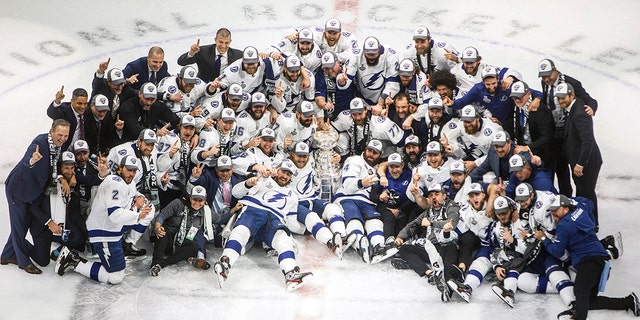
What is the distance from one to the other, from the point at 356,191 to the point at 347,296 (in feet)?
4.90

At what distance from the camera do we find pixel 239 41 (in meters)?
16.3

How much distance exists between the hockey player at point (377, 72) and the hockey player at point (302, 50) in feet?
1.60

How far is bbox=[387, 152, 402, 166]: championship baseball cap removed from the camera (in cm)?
1306

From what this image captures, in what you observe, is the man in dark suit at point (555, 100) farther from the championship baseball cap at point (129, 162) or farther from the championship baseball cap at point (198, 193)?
the championship baseball cap at point (129, 162)

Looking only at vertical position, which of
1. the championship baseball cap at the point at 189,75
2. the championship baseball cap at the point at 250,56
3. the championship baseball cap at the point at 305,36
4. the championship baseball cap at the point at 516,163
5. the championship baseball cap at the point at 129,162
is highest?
the championship baseball cap at the point at 305,36

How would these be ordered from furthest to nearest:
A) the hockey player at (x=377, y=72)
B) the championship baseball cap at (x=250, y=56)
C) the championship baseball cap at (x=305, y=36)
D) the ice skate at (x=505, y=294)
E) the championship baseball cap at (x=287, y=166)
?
the hockey player at (x=377, y=72) → the championship baseball cap at (x=305, y=36) → the championship baseball cap at (x=250, y=56) → the championship baseball cap at (x=287, y=166) → the ice skate at (x=505, y=294)

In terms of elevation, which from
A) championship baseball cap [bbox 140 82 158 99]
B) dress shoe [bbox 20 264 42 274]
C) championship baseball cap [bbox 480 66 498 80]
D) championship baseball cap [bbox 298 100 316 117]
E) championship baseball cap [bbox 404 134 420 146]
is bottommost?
dress shoe [bbox 20 264 42 274]

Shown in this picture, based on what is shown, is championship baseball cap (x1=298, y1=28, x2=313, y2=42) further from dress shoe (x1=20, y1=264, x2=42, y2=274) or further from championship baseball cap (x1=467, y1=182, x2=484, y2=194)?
dress shoe (x1=20, y1=264, x2=42, y2=274)

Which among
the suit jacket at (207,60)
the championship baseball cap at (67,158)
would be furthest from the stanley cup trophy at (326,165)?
the championship baseball cap at (67,158)

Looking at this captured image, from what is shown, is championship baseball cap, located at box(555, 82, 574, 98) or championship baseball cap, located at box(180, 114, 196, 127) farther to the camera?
championship baseball cap, located at box(180, 114, 196, 127)

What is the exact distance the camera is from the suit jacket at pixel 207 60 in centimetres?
1392

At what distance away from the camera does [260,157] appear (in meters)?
13.2

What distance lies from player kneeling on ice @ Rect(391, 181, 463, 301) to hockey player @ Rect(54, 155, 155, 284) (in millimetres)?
2470

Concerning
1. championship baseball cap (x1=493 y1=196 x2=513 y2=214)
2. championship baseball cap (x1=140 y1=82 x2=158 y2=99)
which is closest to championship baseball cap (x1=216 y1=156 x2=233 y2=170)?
championship baseball cap (x1=140 y1=82 x2=158 y2=99)
